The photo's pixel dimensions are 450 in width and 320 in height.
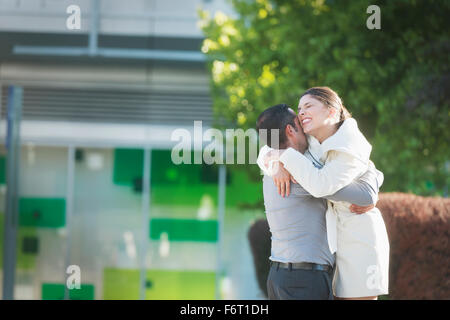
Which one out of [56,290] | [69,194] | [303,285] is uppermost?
[69,194]

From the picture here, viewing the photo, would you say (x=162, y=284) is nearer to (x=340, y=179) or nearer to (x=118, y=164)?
(x=118, y=164)

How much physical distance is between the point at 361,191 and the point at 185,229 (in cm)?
803

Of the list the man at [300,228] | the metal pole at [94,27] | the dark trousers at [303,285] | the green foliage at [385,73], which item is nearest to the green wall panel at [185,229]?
the green foliage at [385,73]

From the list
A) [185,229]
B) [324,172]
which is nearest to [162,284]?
[185,229]

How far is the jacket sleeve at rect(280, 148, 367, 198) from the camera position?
2.72m

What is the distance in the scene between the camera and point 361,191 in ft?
9.20

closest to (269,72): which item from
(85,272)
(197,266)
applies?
(197,266)

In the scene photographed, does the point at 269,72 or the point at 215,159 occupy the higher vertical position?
the point at 269,72

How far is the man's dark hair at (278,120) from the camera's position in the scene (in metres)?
2.97

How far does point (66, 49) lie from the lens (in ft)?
34.2

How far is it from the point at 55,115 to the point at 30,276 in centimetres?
273

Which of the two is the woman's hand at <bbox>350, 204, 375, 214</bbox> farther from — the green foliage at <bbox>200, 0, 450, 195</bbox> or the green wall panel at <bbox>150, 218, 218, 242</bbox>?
the green wall panel at <bbox>150, 218, 218, 242</bbox>

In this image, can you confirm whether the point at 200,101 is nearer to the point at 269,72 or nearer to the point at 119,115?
the point at 119,115

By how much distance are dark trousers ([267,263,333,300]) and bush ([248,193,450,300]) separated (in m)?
2.55
